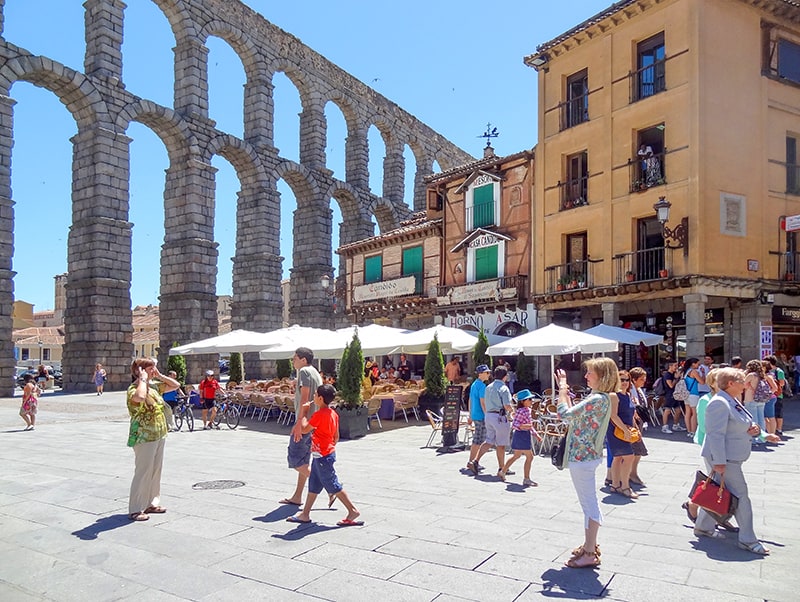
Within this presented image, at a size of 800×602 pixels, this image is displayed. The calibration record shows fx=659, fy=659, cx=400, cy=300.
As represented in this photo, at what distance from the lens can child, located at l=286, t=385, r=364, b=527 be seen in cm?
659

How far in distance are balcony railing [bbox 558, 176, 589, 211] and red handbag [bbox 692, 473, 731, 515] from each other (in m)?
17.7

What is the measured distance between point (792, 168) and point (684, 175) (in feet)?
16.5

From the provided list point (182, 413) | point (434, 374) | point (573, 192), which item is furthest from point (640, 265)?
point (182, 413)

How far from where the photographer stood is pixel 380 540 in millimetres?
6117

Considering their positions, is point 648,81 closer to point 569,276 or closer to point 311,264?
point 569,276

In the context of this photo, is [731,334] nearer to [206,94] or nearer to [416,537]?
[416,537]

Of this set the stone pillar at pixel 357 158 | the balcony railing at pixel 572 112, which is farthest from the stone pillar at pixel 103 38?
the balcony railing at pixel 572 112

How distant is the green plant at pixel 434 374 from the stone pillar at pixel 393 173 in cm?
3152

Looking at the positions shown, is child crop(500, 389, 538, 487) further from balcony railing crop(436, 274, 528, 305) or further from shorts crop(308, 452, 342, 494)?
balcony railing crop(436, 274, 528, 305)

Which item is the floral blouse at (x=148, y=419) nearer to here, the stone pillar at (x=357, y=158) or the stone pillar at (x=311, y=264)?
the stone pillar at (x=311, y=264)

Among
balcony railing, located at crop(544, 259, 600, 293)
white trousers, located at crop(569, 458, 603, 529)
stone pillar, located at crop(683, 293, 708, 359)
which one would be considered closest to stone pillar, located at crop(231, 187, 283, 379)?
balcony railing, located at crop(544, 259, 600, 293)

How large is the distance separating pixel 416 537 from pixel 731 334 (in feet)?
57.6

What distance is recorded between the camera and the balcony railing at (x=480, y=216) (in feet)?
86.8

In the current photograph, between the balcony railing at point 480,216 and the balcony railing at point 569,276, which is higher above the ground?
the balcony railing at point 480,216
